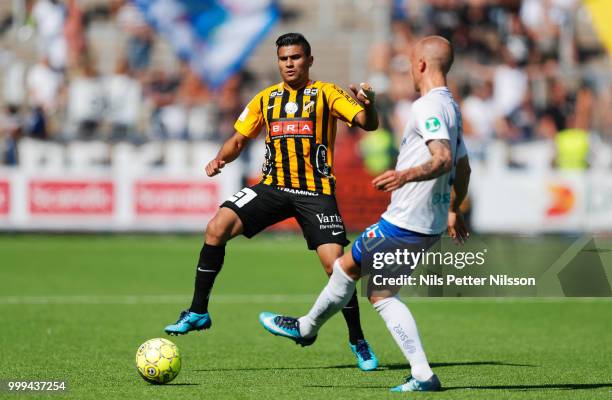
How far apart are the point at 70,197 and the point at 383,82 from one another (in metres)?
6.15

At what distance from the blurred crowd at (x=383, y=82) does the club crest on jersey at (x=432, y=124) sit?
13.9 meters

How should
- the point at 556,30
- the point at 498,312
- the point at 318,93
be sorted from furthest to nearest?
1. the point at 556,30
2. the point at 498,312
3. the point at 318,93

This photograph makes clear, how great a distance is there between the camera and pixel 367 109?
25.8 feet

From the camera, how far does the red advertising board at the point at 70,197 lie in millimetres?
19609

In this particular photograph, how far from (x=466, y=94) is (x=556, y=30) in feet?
8.54

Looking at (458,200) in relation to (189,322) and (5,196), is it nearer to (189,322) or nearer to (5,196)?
(189,322)

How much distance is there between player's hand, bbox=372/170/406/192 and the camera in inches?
241

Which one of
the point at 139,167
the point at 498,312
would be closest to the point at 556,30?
the point at 139,167

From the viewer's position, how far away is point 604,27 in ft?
76.4

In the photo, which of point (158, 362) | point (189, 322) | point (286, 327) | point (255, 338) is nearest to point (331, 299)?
point (286, 327)

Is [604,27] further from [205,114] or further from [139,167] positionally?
[139,167]

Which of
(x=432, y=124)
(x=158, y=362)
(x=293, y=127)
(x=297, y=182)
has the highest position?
(x=432, y=124)

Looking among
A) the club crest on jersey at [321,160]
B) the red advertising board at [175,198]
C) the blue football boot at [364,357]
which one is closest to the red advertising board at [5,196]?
the red advertising board at [175,198]

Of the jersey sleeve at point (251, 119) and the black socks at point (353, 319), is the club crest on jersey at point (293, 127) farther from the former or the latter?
the black socks at point (353, 319)
